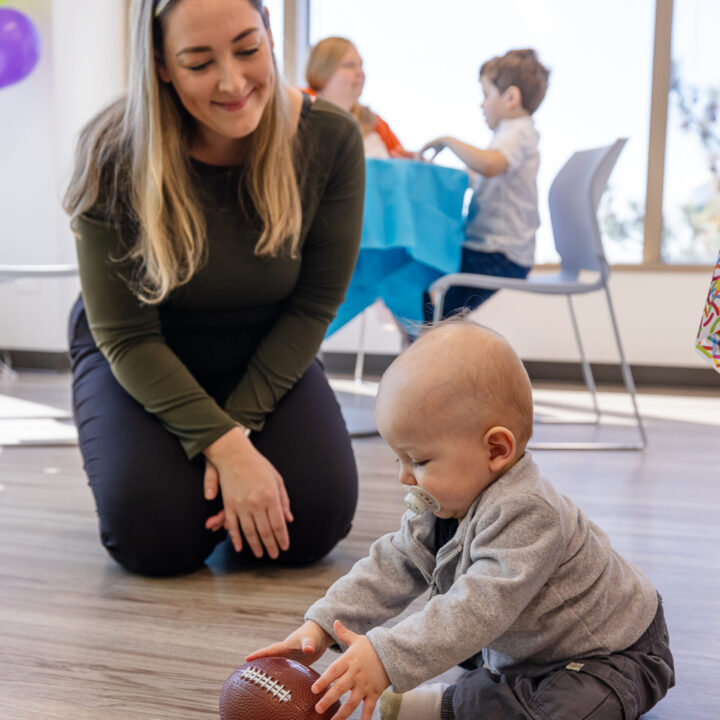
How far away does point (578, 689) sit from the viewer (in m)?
0.88

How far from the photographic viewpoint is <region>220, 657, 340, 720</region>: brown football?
862 mm

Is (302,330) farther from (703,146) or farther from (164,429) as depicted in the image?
(703,146)

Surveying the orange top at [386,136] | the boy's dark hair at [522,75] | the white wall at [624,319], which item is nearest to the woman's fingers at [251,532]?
the boy's dark hair at [522,75]

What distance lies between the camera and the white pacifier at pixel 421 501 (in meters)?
0.91

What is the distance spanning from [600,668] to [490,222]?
83.0 inches

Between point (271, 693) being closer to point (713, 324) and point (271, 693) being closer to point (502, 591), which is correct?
point (502, 591)

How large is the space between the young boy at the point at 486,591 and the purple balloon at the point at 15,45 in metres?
3.49

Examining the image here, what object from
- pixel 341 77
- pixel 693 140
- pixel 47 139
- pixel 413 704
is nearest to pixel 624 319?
pixel 693 140

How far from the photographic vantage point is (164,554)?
4.78 ft

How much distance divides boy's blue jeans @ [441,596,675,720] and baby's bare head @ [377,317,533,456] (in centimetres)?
24

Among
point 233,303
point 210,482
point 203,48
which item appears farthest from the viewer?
point 233,303

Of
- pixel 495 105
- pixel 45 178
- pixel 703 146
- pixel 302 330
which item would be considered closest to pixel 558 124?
pixel 703 146

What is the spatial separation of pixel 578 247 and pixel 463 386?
198cm

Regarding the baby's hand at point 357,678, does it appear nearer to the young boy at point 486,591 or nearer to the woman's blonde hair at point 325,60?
the young boy at point 486,591
